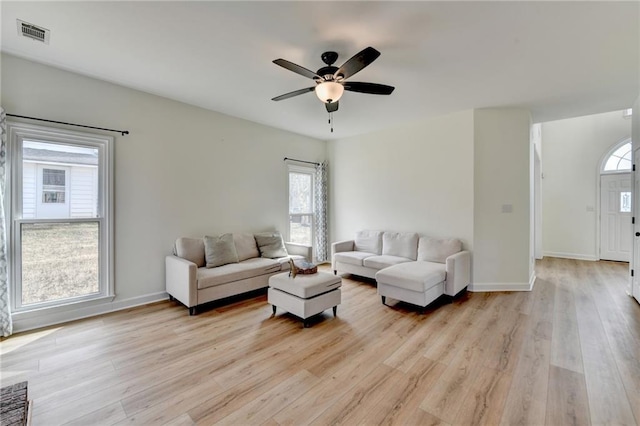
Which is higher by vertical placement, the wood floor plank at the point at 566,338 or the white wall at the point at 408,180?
the white wall at the point at 408,180

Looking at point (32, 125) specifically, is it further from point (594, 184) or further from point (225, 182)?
point (594, 184)

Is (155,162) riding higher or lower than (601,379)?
higher

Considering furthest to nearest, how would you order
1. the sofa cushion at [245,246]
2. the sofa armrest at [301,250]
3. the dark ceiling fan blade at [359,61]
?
the sofa armrest at [301,250] < the sofa cushion at [245,246] < the dark ceiling fan blade at [359,61]

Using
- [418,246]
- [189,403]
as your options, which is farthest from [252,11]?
[418,246]

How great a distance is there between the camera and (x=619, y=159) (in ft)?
19.9

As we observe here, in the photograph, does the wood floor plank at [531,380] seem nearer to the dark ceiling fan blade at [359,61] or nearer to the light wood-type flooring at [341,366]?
the light wood-type flooring at [341,366]

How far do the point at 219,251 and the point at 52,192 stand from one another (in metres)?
1.92

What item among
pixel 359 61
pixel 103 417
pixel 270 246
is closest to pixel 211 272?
pixel 270 246

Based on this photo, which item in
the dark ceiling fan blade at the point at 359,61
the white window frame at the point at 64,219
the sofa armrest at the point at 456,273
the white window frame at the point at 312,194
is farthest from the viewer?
the white window frame at the point at 312,194

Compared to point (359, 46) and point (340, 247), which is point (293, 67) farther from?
point (340, 247)

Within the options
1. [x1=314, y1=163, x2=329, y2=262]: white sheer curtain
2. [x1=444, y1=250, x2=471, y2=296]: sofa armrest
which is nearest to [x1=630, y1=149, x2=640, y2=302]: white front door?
[x1=444, y1=250, x2=471, y2=296]: sofa armrest

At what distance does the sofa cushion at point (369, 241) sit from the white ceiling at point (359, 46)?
2.43 m

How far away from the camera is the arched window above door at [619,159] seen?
5973 millimetres

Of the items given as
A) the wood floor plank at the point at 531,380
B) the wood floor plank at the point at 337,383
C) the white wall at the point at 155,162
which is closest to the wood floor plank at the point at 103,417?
the wood floor plank at the point at 337,383
